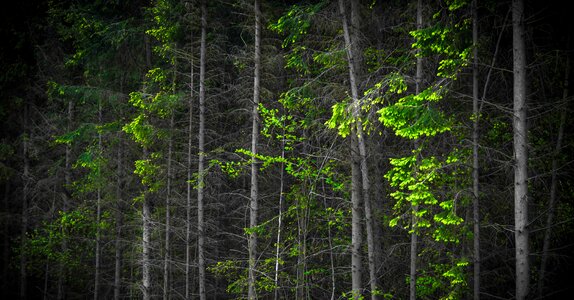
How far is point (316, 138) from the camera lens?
9195 millimetres

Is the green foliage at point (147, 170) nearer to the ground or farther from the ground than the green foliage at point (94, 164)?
nearer to the ground

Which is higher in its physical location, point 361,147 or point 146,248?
point 361,147

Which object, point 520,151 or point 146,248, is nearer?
point 520,151

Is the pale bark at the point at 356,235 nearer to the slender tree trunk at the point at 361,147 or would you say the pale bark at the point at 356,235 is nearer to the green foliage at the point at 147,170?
the slender tree trunk at the point at 361,147

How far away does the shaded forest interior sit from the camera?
25.5ft

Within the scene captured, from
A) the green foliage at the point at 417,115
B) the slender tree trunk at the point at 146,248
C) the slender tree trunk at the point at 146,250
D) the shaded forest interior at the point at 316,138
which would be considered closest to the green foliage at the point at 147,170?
the shaded forest interior at the point at 316,138

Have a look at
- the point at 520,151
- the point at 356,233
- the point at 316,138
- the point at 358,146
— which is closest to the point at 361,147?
the point at 358,146

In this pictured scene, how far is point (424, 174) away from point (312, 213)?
14.4ft

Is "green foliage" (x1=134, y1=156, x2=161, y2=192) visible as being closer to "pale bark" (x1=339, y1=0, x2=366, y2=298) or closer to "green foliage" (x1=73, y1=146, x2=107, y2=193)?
"green foliage" (x1=73, y1=146, x2=107, y2=193)

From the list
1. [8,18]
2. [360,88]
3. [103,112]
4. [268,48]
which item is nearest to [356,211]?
[360,88]

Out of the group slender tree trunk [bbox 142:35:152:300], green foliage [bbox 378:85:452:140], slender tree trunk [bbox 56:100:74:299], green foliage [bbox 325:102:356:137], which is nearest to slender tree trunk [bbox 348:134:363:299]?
green foliage [bbox 325:102:356:137]

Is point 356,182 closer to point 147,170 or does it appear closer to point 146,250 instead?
point 147,170

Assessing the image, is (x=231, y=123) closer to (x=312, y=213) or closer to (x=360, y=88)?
(x=312, y=213)

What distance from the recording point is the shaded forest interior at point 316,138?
7.76 metres
